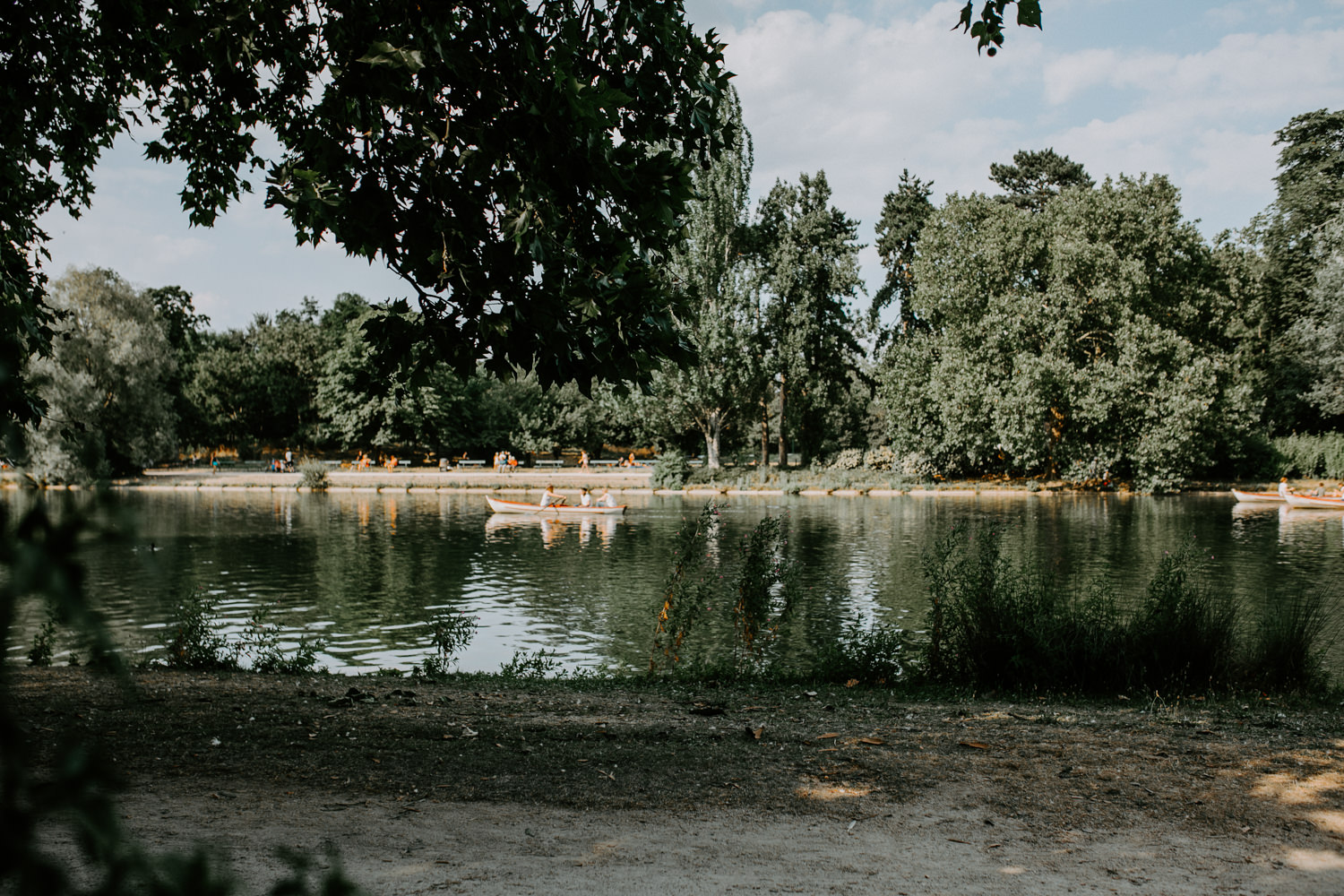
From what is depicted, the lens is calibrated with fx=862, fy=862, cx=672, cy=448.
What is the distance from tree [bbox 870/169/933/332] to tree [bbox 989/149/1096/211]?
19.5ft

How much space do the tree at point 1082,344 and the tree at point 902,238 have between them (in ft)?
32.3

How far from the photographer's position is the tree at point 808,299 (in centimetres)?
5269

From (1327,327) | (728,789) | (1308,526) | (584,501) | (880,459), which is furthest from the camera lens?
(880,459)

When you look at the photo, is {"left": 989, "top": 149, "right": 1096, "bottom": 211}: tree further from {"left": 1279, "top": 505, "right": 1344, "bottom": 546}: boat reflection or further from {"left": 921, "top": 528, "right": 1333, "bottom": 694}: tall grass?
{"left": 921, "top": 528, "right": 1333, "bottom": 694}: tall grass

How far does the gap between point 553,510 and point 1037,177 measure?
46.0m

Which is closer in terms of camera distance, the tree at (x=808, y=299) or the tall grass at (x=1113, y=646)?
the tall grass at (x=1113, y=646)

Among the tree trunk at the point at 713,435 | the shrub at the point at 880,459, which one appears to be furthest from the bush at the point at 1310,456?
the tree trunk at the point at 713,435

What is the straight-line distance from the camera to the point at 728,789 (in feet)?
19.1

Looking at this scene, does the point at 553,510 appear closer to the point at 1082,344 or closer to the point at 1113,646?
the point at 1113,646

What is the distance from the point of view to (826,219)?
5528cm

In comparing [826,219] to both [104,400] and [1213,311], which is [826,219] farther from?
[104,400]

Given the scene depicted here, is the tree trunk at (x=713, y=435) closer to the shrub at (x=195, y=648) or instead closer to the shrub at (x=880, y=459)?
the shrub at (x=880, y=459)

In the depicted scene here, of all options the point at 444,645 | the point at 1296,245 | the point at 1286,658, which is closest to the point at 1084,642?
the point at 1286,658

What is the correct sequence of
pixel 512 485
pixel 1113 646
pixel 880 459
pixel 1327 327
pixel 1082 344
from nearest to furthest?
pixel 1113 646, pixel 1327 327, pixel 1082 344, pixel 512 485, pixel 880 459
